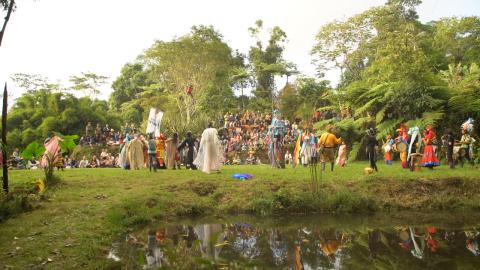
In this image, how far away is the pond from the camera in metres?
6.82

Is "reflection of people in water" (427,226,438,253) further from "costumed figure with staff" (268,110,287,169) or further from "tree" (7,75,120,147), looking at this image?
"tree" (7,75,120,147)

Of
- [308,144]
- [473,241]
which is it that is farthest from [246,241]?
[308,144]

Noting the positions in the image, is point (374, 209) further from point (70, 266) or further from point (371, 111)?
point (371, 111)

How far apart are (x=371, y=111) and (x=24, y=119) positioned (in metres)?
26.1

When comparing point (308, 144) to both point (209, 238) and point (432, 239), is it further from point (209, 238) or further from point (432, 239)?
point (209, 238)

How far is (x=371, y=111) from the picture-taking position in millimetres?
22781

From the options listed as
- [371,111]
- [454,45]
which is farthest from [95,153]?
[454,45]

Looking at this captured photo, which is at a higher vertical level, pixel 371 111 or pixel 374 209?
pixel 371 111

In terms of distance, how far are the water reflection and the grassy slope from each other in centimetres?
102

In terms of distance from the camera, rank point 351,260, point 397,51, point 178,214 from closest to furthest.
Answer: point 351,260 < point 178,214 < point 397,51

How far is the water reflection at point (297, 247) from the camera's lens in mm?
Result: 6777

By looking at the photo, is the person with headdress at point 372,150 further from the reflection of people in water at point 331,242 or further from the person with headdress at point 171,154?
the person with headdress at point 171,154

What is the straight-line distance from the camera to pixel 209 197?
39.2 feet

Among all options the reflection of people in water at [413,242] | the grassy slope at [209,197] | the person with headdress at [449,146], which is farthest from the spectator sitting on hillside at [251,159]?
the reflection of people in water at [413,242]
